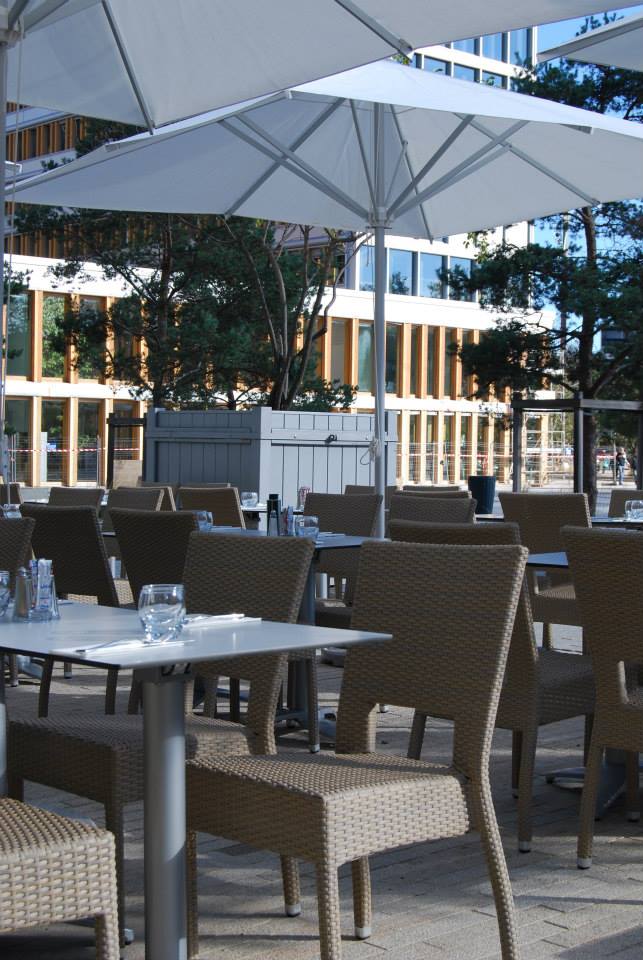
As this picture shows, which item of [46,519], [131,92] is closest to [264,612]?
[46,519]

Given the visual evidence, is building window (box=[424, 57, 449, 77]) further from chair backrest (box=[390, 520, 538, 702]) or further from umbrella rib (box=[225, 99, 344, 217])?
chair backrest (box=[390, 520, 538, 702])

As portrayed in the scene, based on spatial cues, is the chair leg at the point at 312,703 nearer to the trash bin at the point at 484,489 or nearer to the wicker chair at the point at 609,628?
the wicker chair at the point at 609,628

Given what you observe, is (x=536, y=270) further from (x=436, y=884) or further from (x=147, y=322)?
(x=436, y=884)

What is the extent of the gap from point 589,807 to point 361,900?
2.82 feet

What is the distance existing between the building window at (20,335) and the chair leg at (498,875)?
3114 cm

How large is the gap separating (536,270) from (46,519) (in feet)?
48.3

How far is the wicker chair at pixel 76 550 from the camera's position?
233 inches

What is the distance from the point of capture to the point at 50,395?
35.8 m

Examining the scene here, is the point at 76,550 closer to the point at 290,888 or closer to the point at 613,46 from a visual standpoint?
the point at 290,888

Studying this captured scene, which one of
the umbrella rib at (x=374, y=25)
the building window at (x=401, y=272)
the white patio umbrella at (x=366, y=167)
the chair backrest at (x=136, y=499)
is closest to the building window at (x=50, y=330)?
the building window at (x=401, y=272)

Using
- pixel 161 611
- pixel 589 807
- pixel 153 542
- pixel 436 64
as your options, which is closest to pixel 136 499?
pixel 153 542

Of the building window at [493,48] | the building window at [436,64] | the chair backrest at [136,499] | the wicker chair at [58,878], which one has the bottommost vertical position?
the wicker chair at [58,878]

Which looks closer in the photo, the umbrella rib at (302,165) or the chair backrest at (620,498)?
the umbrella rib at (302,165)

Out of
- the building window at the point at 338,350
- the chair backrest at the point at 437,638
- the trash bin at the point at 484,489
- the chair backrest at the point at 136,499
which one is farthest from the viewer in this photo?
the building window at the point at 338,350
